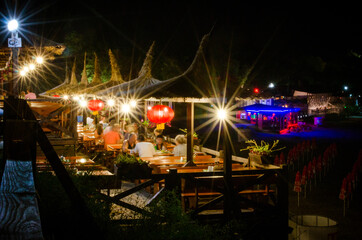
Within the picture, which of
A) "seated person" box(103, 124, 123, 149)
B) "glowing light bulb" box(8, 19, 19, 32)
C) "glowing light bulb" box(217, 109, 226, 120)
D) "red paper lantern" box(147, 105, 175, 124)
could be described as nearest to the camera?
"glowing light bulb" box(217, 109, 226, 120)

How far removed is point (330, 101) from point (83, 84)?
43829mm

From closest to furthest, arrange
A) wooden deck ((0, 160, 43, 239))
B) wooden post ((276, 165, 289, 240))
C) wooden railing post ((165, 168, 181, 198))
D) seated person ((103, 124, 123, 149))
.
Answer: wooden deck ((0, 160, 43, 239)), wooden railing post ((165, 168, 181, 198)), wooden post ((276, 165, 289, 240)), seated person ((103, 124, 123, 149))

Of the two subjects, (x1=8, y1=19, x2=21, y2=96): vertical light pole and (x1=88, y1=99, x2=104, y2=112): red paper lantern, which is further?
(x1=88, y1=99, x2=104, y2=112): red paper lantern

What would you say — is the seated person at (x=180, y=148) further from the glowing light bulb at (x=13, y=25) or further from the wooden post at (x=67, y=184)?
the wooden post at (x=67, y=184)

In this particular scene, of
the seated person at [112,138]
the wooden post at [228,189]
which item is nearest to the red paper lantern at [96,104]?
the seated person at [112,138]

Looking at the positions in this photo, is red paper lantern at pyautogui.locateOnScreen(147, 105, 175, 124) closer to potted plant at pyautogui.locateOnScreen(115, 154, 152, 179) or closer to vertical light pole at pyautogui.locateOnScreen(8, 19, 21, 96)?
potted plant at pyautogui.locateOnScreen(115, 154, 152, 179)

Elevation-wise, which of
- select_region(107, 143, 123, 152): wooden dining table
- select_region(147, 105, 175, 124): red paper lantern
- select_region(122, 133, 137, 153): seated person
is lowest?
select_region(107, 143, 123, 152): wooden dining table

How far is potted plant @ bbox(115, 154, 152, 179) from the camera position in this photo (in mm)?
6070

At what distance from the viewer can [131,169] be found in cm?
612

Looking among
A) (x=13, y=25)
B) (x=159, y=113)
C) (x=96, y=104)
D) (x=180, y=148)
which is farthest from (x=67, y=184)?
(x=96, y=104)

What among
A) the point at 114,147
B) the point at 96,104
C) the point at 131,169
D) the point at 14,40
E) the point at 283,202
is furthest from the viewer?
the point at 96,104

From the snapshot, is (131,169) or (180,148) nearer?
(131,169)

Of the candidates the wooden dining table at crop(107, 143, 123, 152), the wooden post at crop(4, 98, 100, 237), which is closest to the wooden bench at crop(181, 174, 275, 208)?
the wooden post at crop(4, 98, 100, 237)

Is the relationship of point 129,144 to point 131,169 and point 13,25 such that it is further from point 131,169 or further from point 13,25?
point 13,25
